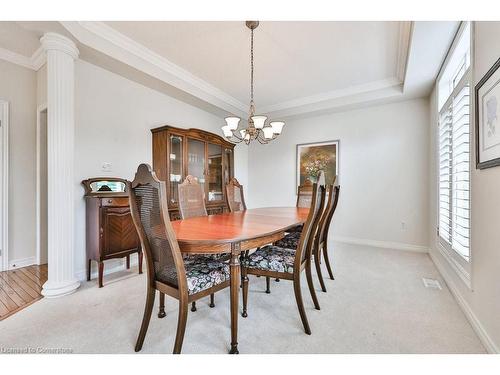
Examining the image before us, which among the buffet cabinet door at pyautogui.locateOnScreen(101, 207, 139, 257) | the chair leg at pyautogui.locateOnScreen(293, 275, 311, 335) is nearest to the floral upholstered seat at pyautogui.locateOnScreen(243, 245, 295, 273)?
the chair leg at pyautogui.locateOnScreen(293, 275, 311, 335)

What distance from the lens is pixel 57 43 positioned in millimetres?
2215

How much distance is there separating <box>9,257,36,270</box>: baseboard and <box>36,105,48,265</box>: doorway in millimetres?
67

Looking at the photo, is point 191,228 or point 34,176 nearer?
point 191,228

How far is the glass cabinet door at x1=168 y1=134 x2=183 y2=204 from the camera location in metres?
3.28

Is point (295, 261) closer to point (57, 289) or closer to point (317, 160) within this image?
point (57, 289)

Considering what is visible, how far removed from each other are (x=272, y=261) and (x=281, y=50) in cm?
242

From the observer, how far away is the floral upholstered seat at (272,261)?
1751 mm

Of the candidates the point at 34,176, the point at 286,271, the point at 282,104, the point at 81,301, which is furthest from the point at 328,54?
the point at 34,176

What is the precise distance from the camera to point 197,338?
157cm

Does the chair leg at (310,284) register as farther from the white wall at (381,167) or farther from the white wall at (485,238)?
the white wall at (381,167)

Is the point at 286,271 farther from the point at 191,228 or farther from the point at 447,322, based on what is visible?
the point at 447,322

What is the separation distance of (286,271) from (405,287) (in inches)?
57.9

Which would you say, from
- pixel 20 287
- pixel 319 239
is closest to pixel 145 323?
pixel 319 239

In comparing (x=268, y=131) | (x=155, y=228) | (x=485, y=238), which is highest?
(x=268, y=131)
